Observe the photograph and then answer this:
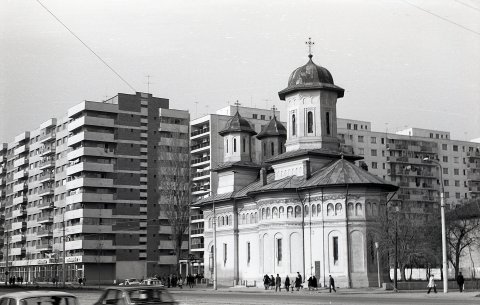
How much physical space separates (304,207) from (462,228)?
1899 cm

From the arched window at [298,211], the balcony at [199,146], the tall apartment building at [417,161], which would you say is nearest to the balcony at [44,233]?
the balcony at [199,146]

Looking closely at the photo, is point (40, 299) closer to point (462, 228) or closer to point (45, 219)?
point (462, 228)

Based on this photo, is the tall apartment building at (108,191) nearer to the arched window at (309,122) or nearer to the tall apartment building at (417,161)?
the arched window at (309,122)

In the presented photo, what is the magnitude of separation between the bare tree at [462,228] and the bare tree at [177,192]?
2722cm

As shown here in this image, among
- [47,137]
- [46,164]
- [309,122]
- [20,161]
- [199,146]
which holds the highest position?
[47,137]

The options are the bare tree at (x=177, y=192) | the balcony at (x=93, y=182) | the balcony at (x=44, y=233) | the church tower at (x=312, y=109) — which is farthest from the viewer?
the balcony at (x=44, y=233)

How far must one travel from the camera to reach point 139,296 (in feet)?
54.1

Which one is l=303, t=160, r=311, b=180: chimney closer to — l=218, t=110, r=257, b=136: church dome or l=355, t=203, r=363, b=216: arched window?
l=355, t=203, r=363, b=216: arched window

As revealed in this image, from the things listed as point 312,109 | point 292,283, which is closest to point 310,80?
point 312,109

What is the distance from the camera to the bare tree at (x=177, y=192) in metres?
74.4

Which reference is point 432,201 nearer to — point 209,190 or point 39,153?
point 209,190

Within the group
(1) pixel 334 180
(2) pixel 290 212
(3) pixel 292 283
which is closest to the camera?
(1) pixel 334 180

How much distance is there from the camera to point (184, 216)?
7494 centimetres

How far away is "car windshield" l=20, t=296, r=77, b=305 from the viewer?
46.9 ft
